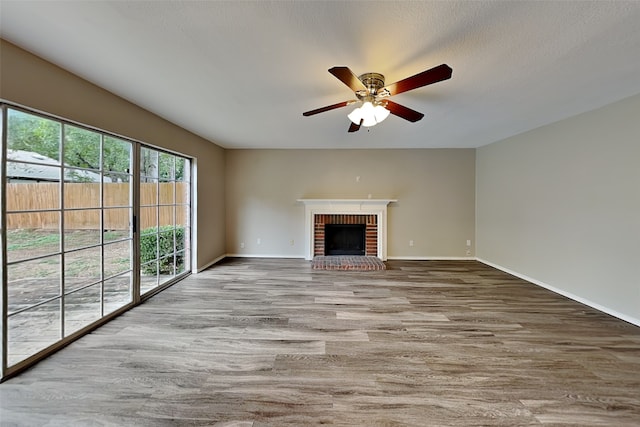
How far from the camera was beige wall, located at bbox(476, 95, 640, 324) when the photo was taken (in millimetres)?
3154

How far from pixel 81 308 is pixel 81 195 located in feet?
3.88

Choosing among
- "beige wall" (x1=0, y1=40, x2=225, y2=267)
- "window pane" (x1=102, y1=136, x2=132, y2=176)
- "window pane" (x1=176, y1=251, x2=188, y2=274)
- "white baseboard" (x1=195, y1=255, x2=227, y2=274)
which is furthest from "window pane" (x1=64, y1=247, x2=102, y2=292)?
"white baseboard" (x1=195, y1=255, x2=227, y2=274)

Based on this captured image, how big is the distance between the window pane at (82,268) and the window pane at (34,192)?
0.54 meters

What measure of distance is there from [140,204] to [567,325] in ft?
17.5

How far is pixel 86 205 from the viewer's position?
2.89m

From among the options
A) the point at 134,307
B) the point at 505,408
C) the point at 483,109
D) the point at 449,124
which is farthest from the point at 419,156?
the point at 134,307

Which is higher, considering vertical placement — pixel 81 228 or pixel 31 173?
pixel 31 173

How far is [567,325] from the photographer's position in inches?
120

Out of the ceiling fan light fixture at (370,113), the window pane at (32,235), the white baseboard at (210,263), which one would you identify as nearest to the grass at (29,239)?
the window pane at (32,235)

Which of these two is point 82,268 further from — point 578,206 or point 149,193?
point 578,206

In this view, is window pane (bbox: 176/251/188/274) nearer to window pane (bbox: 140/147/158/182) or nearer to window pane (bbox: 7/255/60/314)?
window pane (bbox: 140/147/158/182)

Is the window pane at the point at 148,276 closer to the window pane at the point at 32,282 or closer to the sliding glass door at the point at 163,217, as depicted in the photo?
the sliding glass door at the point at 163,217

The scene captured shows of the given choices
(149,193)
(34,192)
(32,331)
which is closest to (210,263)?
(149,193)

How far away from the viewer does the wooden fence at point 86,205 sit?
7.39ft
